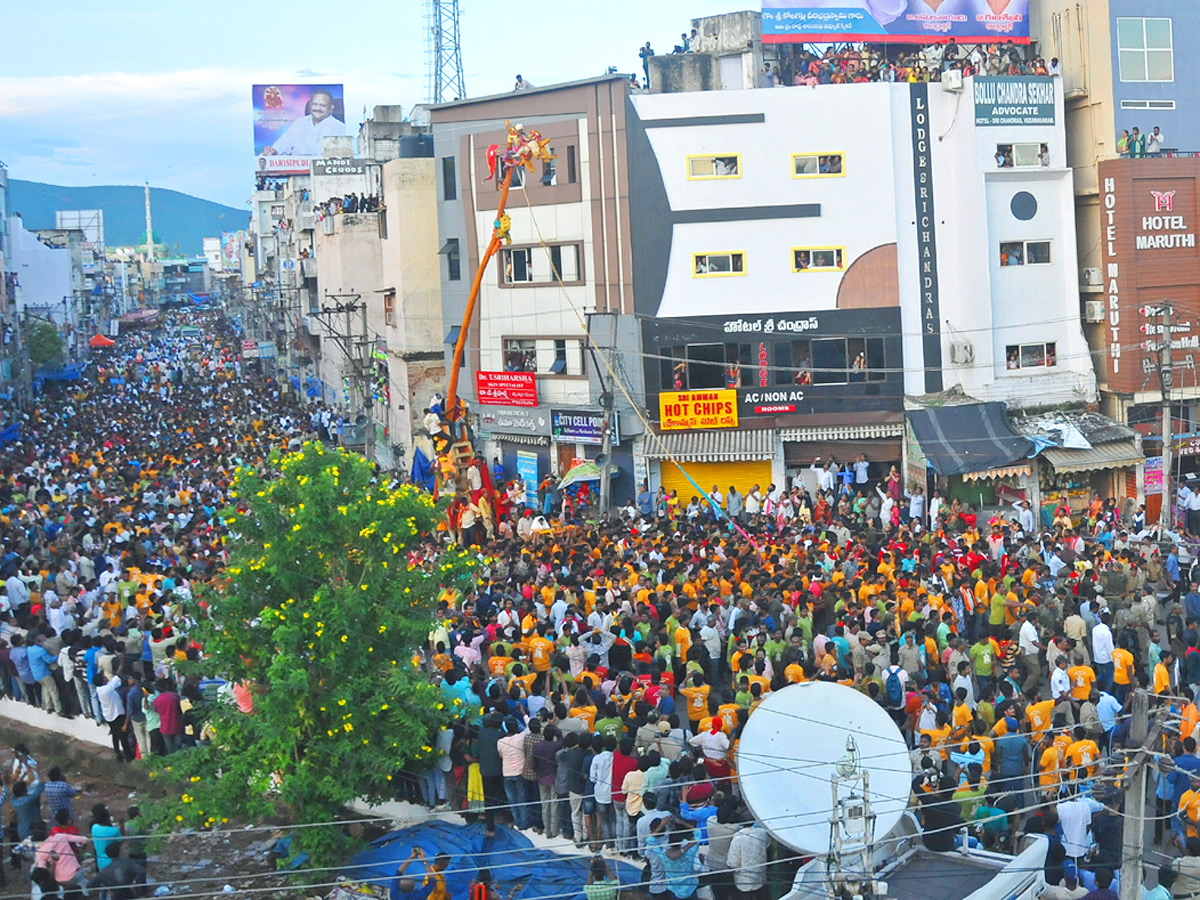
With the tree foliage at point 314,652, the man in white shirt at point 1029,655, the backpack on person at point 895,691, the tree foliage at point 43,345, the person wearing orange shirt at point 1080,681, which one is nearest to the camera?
the tree foliage at point 314,652

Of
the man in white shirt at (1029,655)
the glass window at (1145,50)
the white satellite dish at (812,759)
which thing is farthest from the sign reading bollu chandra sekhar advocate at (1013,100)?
the white satellite dish at (812,759)

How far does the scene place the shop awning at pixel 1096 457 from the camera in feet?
96.9

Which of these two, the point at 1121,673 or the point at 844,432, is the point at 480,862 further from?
the point at 844,432

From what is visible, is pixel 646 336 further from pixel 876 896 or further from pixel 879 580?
pixel 876 896

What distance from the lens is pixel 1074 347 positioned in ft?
105

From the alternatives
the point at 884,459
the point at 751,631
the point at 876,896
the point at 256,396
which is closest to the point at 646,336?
the point at 884,459

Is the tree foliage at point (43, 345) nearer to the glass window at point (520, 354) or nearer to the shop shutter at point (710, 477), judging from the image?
the glass window at point (520, 354)

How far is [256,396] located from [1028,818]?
48773 millimetres

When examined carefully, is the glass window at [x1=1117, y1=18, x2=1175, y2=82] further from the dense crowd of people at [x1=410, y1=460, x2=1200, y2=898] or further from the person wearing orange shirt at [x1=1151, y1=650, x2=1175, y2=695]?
the person wearing orange shirt at [x1=1151, y1=650, x2=1175, y2=695]

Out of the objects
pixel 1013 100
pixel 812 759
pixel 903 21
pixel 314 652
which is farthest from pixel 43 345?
pixel 812 759

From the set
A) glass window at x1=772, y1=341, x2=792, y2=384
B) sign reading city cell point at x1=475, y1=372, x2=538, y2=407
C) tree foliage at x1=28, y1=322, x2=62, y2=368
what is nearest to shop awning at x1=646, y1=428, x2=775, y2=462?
glass window at x1=772, y1=341, x2=792, y2=384

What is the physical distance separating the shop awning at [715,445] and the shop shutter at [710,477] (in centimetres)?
47

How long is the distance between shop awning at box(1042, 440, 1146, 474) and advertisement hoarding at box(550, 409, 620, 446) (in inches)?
377

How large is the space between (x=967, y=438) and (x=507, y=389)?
11.3 m
